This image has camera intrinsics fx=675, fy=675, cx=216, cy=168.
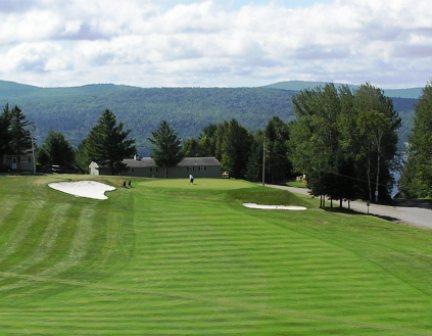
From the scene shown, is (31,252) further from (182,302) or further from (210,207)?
(210,207)

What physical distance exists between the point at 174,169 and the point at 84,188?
5131 centimetres

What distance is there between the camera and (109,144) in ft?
332

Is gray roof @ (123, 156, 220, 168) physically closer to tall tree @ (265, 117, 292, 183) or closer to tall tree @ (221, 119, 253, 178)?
tall tree @ (221, 119, 253, 178)

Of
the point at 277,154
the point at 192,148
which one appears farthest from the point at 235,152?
the point at 192,148

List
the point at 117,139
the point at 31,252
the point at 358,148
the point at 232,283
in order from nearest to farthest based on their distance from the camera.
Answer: the point at 232,283
the point at 31,252
the point at 358,148
the point at 117,139

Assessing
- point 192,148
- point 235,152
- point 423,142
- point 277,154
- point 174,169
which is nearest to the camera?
point 423,142

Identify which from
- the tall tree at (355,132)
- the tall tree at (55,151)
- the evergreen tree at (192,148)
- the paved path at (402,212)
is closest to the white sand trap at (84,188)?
the tall tree at (355,132)

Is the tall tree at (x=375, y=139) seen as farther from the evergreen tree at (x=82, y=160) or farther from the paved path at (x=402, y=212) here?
the evergreen tree at (x=82, y=160)

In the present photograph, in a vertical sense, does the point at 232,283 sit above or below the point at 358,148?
below

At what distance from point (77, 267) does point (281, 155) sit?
88154mm

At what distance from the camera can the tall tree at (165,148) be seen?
4387 inches

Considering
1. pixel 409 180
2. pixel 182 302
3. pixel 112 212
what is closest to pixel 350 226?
pixel 112 212

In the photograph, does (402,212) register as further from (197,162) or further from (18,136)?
(18,136)

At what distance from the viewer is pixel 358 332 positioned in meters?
22.8
